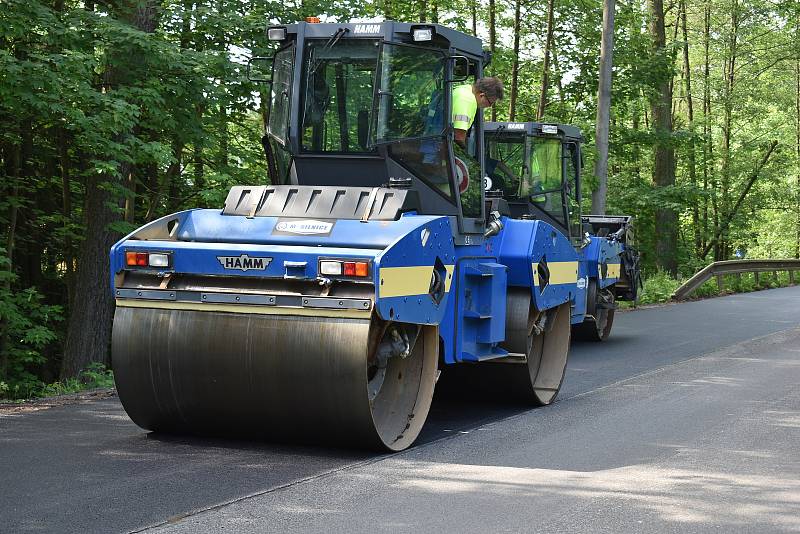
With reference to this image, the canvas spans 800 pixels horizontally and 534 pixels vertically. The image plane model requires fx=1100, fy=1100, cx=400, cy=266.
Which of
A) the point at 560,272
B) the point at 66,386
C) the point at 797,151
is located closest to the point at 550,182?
the point at 560,272

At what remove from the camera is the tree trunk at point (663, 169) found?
30188mm

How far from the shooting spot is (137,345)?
7250mm

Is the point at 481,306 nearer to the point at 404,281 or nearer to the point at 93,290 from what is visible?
the point at 404,281

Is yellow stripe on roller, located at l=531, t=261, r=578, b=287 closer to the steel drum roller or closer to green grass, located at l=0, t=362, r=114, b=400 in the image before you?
the steel drum roller

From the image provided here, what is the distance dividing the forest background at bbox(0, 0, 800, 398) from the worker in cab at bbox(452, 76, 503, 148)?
17.7 feet

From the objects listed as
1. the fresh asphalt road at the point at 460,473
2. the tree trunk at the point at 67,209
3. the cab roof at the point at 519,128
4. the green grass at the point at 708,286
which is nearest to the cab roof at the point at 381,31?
the fresh asphalt road at the point at 460,473

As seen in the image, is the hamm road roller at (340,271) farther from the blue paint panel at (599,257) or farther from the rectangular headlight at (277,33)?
the blue paint panel at (599,257)

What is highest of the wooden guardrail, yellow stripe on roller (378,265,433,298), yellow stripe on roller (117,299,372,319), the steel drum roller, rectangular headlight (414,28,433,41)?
rectangular headlight (414,28,433,41)

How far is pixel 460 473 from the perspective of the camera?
6918mm

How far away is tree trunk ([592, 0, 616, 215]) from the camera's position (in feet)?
73.0

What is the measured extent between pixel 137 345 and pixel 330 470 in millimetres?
1543

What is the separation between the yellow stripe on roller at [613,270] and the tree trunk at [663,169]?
11.7m

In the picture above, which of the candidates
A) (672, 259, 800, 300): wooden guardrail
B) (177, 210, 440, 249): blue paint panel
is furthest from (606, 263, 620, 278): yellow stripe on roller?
(177, 210, 440, 249): blue paint panel

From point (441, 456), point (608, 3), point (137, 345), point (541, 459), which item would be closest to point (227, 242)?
point (137, 345)
